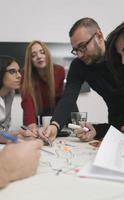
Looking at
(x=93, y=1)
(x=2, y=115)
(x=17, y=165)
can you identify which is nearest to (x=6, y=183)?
(x=17, y=165)

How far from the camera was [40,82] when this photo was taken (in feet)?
7.50

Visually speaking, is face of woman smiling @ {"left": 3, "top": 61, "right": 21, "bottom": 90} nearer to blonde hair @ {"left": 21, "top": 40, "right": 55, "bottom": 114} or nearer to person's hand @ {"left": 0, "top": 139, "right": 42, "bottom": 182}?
blonde hair @ {"left": 21, "top": 40, "right": 55, "bottom": 114}

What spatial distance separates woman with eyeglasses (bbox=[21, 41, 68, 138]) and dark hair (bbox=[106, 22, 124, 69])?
84cm

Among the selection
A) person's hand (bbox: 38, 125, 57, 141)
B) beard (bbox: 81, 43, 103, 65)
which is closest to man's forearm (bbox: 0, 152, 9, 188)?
person's hand (bbox: 38, 125, 57, 141)

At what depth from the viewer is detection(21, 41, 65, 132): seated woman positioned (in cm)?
212

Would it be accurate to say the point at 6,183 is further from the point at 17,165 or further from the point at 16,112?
the point at 16,112

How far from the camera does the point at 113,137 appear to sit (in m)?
1.11

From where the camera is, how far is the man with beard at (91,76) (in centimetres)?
157

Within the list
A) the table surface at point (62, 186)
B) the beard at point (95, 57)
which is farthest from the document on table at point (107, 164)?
the beard at point (95, 57)

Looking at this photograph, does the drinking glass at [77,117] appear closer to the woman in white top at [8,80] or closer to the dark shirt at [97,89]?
the dark shirt at [97,89]

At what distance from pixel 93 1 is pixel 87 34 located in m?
1.99

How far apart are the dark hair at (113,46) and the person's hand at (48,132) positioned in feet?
1.42

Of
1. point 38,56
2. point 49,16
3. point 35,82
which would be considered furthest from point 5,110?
point 49,16

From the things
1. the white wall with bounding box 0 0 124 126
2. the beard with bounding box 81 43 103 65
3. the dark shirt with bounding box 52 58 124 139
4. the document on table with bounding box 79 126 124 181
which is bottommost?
the document on table with bounding box 79 126 124 181
